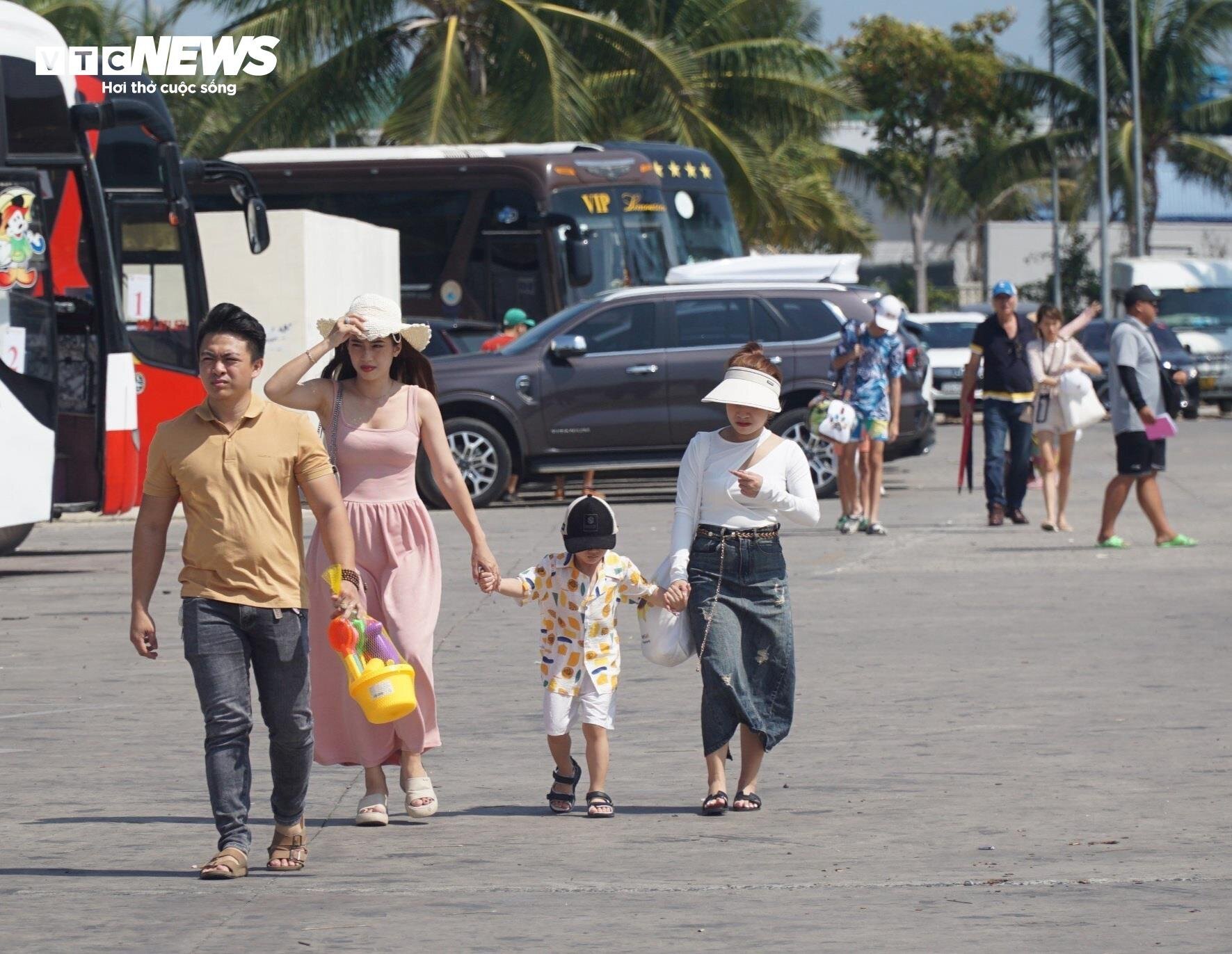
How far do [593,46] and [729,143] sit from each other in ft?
8.95

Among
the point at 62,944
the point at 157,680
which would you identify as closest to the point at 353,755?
the point at 62,944

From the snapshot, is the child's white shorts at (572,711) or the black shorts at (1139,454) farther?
the black shorts at (1139,454)

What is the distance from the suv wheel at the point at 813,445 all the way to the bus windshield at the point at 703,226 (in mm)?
6614

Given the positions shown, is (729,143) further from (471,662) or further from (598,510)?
(598,510)

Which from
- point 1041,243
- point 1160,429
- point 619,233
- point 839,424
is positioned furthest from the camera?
point 1041,243

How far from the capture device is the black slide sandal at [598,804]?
7.06 m

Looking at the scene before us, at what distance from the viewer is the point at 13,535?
14.8m

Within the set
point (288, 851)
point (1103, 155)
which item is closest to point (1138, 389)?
point (288, 851)

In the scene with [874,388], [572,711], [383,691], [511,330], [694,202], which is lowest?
[572,711]

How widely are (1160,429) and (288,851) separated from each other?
9.49m

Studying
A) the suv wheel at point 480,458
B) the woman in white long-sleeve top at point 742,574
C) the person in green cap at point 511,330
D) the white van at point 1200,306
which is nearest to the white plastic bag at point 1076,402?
the suv wheel at point 480,458

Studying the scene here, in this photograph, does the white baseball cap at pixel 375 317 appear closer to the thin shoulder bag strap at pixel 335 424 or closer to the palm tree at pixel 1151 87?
the thin shoulder bag strap at pixel 335 424

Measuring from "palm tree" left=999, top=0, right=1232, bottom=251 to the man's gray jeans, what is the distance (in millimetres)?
44708

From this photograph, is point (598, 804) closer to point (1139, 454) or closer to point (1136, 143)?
point (1139, 454)
